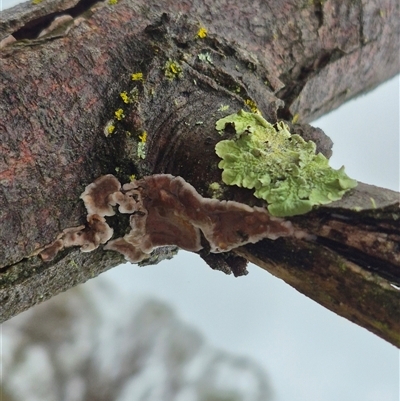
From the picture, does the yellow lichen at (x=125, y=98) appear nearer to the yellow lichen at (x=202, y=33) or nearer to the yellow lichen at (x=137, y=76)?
the yellow lichen at (x=137, y=76)

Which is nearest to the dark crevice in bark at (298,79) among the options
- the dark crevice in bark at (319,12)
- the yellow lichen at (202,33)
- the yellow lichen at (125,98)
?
the dark crevice in bark at (319,12)

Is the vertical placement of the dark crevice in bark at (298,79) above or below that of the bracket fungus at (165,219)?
above

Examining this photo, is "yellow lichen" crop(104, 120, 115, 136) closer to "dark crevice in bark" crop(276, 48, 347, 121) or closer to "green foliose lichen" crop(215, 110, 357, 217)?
"green foliose lichen" crop(215, 110, 357, 217)

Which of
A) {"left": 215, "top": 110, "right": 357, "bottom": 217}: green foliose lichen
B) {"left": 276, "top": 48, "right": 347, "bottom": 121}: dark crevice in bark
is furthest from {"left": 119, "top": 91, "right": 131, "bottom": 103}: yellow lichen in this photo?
{"left": 276, "top": 48, "right": 347, "bottom": 121}: dark crevice in bark

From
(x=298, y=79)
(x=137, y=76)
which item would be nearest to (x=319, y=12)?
(x=298, y=79)

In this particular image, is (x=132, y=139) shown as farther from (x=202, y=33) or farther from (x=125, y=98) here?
(x=202, y=33)
